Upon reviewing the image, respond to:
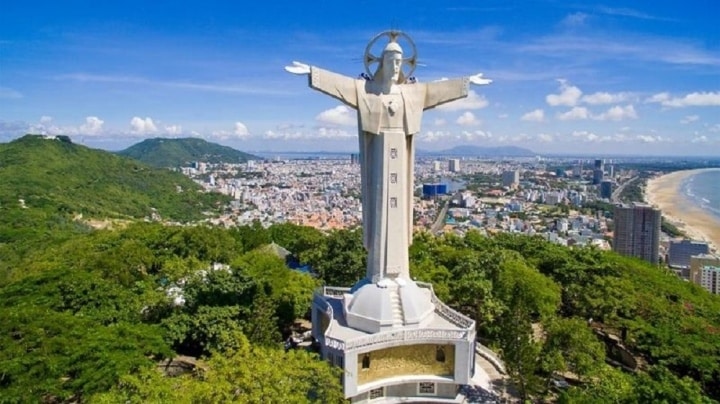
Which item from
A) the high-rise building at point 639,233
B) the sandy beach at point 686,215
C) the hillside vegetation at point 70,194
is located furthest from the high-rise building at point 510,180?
the high-rise building at point 639,233

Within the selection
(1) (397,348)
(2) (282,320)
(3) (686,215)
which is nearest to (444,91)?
(1) (397,348)

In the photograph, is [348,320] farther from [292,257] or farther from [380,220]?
[292,257]

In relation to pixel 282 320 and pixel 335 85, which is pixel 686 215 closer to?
pixel 282 320

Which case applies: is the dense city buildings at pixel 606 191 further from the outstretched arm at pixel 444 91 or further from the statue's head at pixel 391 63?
the statue's head at pixel 391 63

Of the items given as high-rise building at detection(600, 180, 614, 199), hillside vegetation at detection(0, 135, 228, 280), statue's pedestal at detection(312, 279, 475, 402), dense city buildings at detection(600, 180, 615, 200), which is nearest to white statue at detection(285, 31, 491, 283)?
statue's pedestal at detection(312, 279, 475, 402)

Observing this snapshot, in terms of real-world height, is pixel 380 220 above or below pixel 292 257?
above

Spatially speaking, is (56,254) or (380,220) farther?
(56,254)

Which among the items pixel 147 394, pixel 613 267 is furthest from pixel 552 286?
pixel 147 394

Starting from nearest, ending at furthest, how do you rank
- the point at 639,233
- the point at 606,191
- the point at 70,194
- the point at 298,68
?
the point at 298,68 < the point at 639,233 < the point at 70,194 < the point at 606,191
